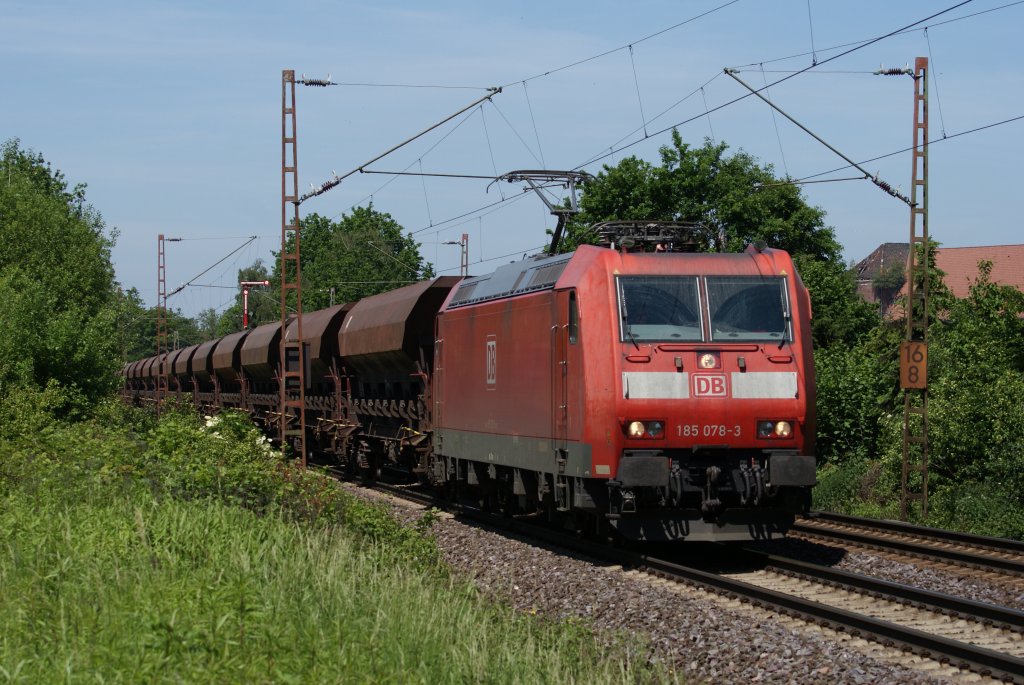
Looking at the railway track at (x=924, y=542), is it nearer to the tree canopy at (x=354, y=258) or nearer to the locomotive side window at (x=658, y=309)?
the locomotive side window at (x=658, y=309)

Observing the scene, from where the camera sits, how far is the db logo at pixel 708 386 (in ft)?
43.9

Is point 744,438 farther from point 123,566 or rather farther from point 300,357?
point 300,357

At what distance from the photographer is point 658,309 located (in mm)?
13727

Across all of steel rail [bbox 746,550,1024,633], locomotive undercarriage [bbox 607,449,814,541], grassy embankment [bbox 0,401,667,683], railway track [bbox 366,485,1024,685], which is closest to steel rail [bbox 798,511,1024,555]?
locomotive undercarriage [bbox 607,449,814,541]

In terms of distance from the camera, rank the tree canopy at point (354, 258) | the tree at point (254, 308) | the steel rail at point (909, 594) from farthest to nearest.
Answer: the tree at point (254, 308), the tree canopy at point (354, 258), the steel rail at point (909, 594)

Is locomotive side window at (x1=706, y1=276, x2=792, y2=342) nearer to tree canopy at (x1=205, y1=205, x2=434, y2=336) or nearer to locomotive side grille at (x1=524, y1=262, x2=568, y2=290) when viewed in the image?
locomotive side grille at (x1=524, y1=262, x2=568, y2=290)

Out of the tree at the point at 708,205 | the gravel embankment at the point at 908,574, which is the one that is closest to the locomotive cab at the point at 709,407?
the gravel embankment at the point at 908,574

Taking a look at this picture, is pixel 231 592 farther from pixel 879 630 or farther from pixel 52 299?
pixel 52 299

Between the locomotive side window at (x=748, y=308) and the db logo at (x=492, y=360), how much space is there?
4.12 meters

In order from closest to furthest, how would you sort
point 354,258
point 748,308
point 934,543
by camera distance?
point 748,308
point 934,543
point 354,258

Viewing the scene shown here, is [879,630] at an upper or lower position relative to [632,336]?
lower

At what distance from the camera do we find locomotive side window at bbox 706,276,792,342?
13.7 m

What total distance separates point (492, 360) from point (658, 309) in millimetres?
4045

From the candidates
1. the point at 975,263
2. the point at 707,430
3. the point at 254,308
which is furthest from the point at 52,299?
the point at 254,308
